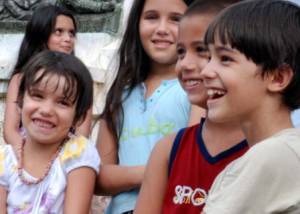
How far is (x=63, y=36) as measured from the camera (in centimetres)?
462

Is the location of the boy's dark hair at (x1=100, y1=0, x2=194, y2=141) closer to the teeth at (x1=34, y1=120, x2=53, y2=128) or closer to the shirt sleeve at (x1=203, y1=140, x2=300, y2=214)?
the teeth at (x1=34, y1=120, x2=53, y2=128)

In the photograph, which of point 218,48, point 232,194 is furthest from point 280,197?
point 218,48

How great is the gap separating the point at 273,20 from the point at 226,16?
0.40 feet

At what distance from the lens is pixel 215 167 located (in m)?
2.02

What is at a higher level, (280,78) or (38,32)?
(280,78)

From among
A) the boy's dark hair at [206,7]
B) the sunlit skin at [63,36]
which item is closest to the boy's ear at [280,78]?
the boy's dark hair at [206,7]

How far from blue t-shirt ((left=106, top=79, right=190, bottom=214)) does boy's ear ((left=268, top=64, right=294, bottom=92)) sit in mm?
825

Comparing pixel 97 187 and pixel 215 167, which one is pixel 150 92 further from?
pixel 215 167

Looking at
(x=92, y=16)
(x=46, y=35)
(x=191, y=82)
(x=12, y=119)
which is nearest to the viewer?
(x=191, y=82)

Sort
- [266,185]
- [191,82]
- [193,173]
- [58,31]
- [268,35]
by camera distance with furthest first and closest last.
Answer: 1. [58,31]
2. [191,82]
3. [193,173]
4. [268,35]
5. [266,185]

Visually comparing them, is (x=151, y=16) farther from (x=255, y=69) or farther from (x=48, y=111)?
(x=255, y=69)

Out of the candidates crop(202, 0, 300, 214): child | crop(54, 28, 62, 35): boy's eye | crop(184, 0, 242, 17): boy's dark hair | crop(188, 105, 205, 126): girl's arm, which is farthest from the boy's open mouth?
crop(54, 28, 62, 35): boy's eye

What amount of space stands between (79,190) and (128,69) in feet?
1.66

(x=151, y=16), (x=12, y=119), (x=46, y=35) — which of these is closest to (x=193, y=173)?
(x=151, y=16)
